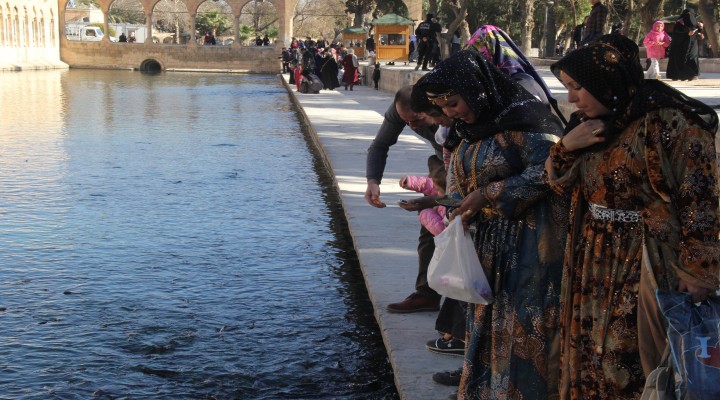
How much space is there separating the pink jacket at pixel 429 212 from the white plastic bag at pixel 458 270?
958mm

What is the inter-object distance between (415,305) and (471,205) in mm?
1840

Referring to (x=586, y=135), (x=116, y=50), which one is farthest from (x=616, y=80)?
(x=116, y=50)

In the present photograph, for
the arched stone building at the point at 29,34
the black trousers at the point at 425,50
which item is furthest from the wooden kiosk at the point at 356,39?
the black trousers at the point at 425,50

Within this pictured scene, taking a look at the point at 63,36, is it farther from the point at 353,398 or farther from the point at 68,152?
the point at 353,398

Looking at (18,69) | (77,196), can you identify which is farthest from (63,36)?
(77,196)

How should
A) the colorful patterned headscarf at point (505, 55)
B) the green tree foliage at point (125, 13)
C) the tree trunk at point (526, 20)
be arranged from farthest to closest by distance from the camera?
the green tree foliage at point (125, 13), the tree trunk at point (526, 20), the colorful patterned headscarf at point (505, 55)

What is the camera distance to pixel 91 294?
229 inches

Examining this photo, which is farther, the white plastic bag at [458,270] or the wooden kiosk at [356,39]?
the wooden kiosk at [356,39]

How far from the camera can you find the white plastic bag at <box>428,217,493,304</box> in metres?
2.78

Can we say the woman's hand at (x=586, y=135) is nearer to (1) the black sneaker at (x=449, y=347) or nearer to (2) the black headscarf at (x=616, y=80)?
(2) the black headscarf at (x=616, y=80)

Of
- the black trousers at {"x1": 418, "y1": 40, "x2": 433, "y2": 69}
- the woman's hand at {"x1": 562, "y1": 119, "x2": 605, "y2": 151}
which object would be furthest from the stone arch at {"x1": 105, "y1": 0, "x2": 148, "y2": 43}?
the woman's hand at {"x1": 562, "y1": 119, "x2": 605, "y2": 151}

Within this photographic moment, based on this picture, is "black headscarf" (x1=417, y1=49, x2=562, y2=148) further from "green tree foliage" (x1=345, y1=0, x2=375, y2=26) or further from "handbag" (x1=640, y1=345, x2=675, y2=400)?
"green tree foliage" (x1=345, y1=0, x2=375, y2=26)

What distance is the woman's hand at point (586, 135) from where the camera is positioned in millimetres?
2490

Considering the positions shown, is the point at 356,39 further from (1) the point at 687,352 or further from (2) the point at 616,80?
(1) the point at 687,352
